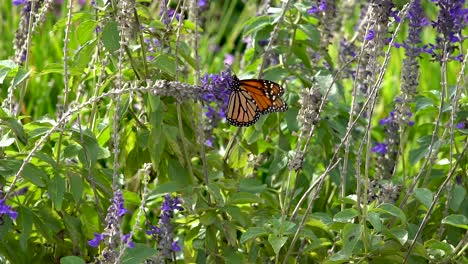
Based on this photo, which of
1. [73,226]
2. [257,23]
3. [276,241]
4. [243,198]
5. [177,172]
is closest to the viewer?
[276,241]

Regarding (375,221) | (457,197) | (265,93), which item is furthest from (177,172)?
(457,197)

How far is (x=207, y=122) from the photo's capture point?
13.1 ft

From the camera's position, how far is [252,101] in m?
3.40

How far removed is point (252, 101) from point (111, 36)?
2.12ft

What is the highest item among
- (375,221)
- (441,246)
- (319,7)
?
(319,7)

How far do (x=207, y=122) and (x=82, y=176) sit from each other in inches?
38.4

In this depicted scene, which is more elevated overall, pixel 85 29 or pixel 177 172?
pixel 85 29

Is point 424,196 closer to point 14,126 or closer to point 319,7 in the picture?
point 319,7

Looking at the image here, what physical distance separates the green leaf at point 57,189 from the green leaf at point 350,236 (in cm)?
93

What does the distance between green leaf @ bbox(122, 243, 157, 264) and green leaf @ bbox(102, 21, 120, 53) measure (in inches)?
27.5

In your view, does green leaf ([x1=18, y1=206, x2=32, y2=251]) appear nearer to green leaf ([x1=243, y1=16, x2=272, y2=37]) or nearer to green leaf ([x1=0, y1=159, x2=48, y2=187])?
green leaf ([x1=0, y1=159, x2=48, y2=187])

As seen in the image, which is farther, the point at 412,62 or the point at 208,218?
the point at 412,62

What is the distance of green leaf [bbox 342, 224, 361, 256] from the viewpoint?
2859 mm

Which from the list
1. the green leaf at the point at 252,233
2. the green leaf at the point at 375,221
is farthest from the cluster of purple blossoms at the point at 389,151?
the green leaf at the point at 252,233
